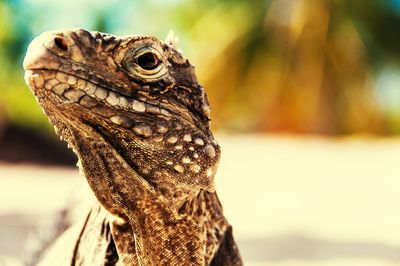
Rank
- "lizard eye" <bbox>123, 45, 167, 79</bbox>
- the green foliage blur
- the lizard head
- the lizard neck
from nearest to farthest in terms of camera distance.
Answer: the lizard head → "lizard eye" <bbox>123, 45, 167, 79</bbox> → the lizard neck → the green foliage blur

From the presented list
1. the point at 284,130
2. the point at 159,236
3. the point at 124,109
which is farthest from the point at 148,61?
the point at 284,130

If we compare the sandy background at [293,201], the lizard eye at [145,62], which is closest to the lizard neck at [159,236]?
the lizard eye at [145,62]

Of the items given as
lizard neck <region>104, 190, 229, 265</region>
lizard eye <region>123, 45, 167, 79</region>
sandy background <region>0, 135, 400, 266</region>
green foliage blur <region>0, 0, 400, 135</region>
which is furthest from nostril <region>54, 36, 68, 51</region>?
green foliage blur <region>0, 0, 400, 135</region>

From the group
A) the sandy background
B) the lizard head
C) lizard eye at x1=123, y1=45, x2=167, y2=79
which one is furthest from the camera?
the sandy background

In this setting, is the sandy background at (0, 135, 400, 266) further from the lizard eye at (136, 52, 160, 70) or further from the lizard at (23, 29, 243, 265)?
the lizard eye at (136, 52, 160, 70)

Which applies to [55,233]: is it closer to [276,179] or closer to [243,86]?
[276,179]

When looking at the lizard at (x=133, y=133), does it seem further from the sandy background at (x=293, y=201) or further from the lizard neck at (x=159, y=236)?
the sandy background at (x=293, y=201)

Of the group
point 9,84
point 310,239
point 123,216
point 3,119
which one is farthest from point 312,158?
point 9,84
